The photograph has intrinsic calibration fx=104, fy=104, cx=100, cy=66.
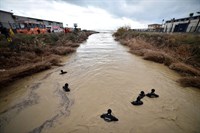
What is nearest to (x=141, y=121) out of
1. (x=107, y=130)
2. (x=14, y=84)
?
(x=107, y=130)

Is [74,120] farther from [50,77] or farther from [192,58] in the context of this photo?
[192,58]

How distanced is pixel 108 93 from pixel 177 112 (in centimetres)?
309

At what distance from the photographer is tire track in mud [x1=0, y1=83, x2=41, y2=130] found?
3.98 metres

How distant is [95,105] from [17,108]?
3.42 metres

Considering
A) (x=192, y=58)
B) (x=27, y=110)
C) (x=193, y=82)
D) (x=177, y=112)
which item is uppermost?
(x=192, y=58)

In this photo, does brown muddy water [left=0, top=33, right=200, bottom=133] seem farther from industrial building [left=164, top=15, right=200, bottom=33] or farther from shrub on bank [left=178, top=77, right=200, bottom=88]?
industrial building [left=164, top=15, right=200, bottom=33]

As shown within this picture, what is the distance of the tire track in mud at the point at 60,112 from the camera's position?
3.64 meters

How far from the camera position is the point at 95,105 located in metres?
4.75

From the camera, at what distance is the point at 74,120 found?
3934mm

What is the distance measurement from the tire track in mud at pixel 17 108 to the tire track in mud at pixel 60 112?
1.08 metres

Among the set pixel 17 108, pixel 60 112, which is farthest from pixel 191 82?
pixel 17 108

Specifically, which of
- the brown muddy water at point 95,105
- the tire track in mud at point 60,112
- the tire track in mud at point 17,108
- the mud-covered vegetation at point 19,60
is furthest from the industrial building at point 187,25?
the tire track in mud at point 17,108

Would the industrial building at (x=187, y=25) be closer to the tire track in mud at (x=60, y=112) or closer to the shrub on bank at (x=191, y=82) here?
the shrub on bank at (x=191, y=82)

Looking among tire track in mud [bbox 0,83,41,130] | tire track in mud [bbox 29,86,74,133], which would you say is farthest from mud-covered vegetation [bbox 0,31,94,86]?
tire track in mud [bbox 29,86,74,133]
